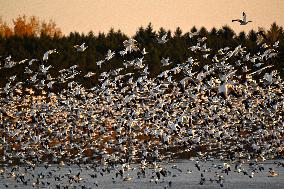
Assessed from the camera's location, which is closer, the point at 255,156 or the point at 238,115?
the point at 255,156

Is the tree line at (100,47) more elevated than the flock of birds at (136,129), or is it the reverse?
the tree line at (100,47)

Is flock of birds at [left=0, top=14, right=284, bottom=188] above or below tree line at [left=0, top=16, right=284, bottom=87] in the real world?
below

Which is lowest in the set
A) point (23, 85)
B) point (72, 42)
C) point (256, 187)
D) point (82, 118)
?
point (256, 187)

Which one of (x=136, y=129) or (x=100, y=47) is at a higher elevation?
(x=100, y=47)

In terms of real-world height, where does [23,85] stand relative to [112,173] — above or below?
above

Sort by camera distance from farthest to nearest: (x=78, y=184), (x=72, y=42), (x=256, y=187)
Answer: (x=72, y=42)
(x=78, y=184)
(x=256, y=187)

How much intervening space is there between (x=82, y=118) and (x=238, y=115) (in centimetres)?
1134

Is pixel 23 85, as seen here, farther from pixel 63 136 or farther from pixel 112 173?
pixel 112 173

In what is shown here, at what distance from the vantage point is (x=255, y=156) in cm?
4225

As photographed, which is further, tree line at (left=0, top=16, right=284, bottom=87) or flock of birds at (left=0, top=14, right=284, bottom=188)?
tree line at (left=0, top=16, right=284, bottom=87)

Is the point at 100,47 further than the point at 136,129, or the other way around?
the point at 100,47

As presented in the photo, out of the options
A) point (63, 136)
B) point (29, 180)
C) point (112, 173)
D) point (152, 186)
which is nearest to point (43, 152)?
point (63, 136)

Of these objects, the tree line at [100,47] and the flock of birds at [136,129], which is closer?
the flock of birds at [136,129]

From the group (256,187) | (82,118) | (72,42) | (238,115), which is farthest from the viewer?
(72,42)
